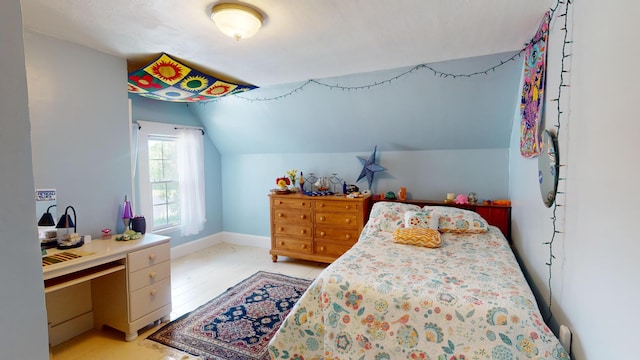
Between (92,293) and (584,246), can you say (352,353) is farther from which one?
(92,293)

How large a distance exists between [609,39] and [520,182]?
5.89 feet

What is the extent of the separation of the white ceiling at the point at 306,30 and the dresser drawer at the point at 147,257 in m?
1.59

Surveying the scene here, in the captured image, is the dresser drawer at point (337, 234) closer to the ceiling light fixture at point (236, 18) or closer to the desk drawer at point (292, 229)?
the desk drawer at point (292, 229)

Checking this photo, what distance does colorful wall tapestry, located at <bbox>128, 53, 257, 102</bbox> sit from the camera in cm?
260

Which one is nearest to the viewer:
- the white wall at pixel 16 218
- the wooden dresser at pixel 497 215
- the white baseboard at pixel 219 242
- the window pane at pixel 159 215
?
the white wall at pixel 16 218

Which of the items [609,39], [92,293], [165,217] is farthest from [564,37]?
[165,217]

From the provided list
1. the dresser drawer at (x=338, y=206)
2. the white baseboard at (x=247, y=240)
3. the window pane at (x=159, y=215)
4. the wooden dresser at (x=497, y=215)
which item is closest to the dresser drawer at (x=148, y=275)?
the window pane at (x=159, y=215)

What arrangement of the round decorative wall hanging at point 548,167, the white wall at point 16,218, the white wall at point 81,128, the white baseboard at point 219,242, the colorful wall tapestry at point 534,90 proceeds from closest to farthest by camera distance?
the white wall at point 16,218, the round decorative wall hanging at point 548,167, the colorful wall tapestry at point 534,90, the white wall at point 81,128, the white baseboard at point 219,242

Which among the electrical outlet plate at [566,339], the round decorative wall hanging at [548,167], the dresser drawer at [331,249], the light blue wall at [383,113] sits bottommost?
the dresser drawer at [331,249]

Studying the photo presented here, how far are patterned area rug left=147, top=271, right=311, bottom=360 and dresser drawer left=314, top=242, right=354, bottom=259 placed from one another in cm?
56

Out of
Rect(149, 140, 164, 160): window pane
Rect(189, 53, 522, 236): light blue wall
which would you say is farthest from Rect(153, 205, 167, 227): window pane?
Rect(189, 53, 522, 236): light blue wall

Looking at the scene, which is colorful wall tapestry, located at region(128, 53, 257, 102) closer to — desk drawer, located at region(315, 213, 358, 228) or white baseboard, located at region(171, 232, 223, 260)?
desk drawer, located at region(315, 213, 358, 228)

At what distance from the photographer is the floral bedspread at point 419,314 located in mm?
1484

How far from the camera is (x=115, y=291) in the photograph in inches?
91.9
